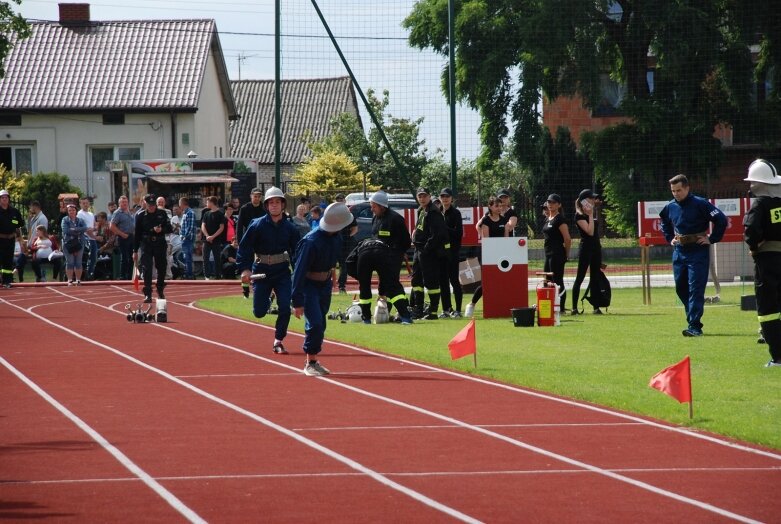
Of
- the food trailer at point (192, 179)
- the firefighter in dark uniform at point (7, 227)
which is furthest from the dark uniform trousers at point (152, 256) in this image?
the food trailer at point (192, 179)

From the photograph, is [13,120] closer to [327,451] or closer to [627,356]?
[627,356]

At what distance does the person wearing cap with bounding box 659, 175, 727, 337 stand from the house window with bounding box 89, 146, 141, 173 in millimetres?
36456

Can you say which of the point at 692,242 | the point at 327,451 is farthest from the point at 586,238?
the point at 327,451

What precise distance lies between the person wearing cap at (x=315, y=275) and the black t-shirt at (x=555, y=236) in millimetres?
7576

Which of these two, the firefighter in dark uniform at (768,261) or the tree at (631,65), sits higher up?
the tree at (631,65)

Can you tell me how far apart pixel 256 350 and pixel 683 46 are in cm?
2513

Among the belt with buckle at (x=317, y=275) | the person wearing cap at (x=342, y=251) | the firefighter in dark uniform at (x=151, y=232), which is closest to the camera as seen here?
the belt with buckle at (x=317, y=275)

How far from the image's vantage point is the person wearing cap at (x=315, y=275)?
555 inches

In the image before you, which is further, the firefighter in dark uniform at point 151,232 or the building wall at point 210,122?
the building wall at point 210,122

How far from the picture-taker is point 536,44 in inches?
1528

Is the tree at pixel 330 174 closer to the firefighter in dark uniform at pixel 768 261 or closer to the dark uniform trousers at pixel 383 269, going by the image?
the dark uniform trousers at pixel 383 269

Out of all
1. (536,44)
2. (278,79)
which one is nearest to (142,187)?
(278,79)

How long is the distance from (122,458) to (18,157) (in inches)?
1771

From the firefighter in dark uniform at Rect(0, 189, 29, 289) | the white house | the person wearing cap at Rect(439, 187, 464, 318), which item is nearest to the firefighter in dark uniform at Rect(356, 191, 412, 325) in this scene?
the person wearing cap at Rect(439, 187, 464, 318)
